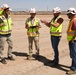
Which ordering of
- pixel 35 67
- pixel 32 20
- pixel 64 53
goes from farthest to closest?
pixel 64 53, pixel 32 20, pixel 35 67

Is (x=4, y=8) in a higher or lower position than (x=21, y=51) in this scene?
higher

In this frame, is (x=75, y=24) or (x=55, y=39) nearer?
(x=75, y=24)

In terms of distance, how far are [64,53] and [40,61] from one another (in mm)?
2074

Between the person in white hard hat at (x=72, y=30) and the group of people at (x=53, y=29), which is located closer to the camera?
the person in white hard hat at (x=72, y=30)

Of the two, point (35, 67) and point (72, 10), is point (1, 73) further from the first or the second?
point (72, 10)

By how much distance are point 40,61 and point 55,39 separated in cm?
142

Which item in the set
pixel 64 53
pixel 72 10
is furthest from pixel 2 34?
pixel 64 53

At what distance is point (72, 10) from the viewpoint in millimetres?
8734

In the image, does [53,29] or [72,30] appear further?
[53,29]

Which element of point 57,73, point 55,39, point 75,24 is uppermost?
point 75,24

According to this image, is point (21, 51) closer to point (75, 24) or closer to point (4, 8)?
point (4, 8)

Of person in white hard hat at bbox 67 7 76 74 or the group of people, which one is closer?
person in white hard hat at bbox 67 7 76 74

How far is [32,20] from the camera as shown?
1054cm

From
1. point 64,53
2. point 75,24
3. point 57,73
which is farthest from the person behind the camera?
point 64,53
